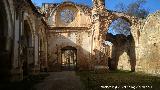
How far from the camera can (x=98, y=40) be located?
923 inches

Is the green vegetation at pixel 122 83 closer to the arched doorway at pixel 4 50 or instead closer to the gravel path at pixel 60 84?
the gravel path at pixel 60 84

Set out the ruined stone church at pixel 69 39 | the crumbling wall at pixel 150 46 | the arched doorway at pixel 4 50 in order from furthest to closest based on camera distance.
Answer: the crumbling wall at pixel 150 46, the ruined stone church at pixel 69 39, the arched doorway at pixel 4 50

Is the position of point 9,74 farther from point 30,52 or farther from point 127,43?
point 127,43

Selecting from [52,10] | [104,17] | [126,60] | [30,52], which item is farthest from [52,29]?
[30,52]

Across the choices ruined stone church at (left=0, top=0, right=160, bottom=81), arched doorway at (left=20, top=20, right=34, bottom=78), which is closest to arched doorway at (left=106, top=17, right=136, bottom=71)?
ruined stone church at (left=0, top=0, right=160, bottom=81)

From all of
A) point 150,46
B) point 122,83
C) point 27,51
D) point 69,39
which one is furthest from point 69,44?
point 122,83

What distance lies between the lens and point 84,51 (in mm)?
26516

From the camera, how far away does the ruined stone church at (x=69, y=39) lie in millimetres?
13050

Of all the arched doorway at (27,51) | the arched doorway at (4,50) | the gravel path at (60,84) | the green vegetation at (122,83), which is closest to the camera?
the green vegetation at (122,83)

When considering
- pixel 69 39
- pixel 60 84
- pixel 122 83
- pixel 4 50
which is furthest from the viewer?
pixel 69 39

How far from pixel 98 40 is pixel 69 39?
4060 millimetres

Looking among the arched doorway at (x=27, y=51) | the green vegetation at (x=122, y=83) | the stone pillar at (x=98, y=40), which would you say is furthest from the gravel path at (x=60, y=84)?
the stone pillar at (x=98, y=40)

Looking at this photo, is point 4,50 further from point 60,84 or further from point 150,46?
point 150,46

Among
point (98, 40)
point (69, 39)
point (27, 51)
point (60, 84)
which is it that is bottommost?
point (60, 84)
